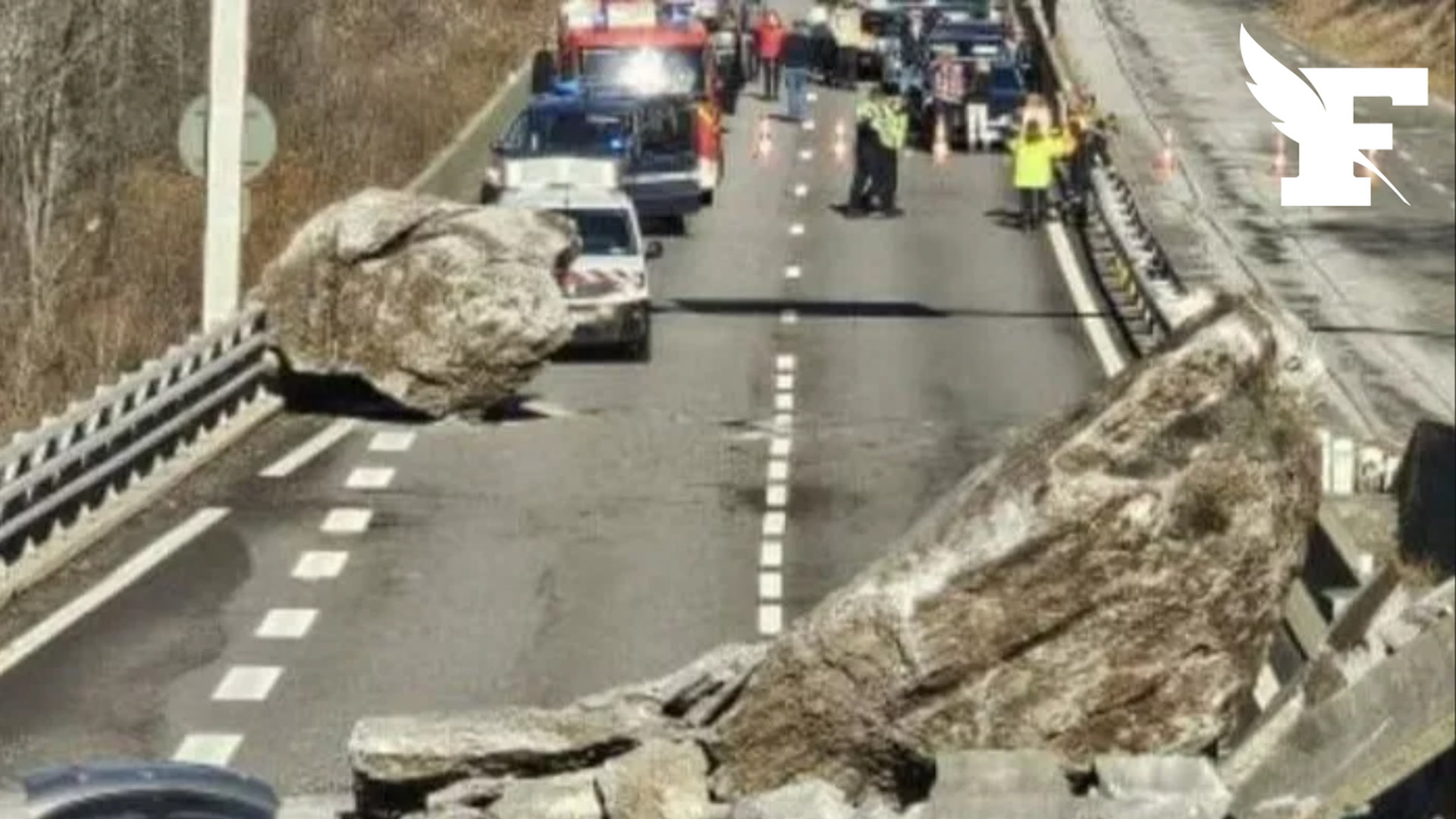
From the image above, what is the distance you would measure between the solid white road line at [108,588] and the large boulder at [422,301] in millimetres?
5424

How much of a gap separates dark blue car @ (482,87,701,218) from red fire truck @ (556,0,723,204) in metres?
3.82

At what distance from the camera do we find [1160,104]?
56500mm

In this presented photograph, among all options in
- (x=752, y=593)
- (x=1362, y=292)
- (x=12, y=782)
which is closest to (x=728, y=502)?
(x=752, y=593)

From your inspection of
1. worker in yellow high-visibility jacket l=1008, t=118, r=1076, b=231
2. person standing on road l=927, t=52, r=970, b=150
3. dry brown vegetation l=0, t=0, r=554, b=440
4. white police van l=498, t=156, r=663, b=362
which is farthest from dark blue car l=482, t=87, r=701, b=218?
person standing on road l=927, t=52, r=970, b=150

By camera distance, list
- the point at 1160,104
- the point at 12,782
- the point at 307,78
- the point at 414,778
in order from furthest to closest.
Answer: the point at 307,78
the point at 1160,104
the point at 12,782
the point at 414,778

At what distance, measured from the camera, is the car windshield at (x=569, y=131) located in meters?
55.8

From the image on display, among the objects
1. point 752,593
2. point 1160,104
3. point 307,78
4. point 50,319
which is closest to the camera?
point 752,593

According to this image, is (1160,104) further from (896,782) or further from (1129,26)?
(896,782)

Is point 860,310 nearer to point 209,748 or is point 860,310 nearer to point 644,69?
point 644,69

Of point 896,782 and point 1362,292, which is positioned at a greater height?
point 1362,292

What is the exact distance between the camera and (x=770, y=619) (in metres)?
26.4

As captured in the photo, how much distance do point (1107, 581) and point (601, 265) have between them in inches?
1144

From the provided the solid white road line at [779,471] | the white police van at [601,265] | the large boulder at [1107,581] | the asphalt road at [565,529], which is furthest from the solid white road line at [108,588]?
the large boulder at [1107,581]

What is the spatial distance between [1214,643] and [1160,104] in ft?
141
